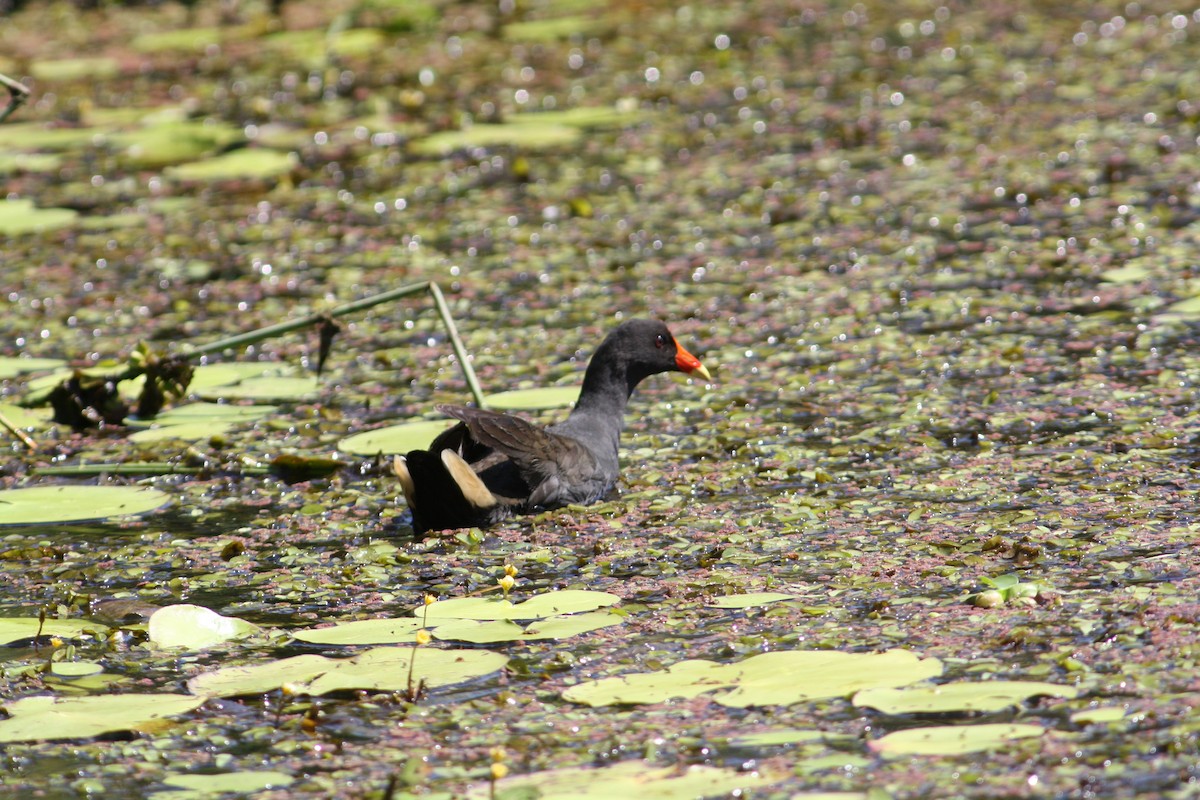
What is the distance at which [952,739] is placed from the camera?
9.38 feet

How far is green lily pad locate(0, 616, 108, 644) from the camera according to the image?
3.69m

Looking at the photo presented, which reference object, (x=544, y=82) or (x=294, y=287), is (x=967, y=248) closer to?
(x=294, y=287)

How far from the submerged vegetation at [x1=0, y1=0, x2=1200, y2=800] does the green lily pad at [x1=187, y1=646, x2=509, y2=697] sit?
1 centimetres

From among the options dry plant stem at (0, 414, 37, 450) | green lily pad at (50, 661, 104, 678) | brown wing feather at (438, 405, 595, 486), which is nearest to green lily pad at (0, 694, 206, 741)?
green lily pad at (50, 661, 104, 678)

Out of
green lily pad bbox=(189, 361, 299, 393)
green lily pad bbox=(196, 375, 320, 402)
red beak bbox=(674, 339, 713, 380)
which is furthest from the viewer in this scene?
green lily pad bbox=(189, 361, 299, 393)

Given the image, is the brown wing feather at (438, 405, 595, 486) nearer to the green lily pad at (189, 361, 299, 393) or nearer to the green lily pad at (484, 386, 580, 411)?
the green lily pad at (484, 386, 580, 411)

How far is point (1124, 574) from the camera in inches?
144

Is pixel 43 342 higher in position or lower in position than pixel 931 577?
higher

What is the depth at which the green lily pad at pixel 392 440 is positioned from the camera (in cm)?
495

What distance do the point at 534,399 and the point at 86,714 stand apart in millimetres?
2261

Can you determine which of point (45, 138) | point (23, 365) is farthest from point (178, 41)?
point (23, 365)

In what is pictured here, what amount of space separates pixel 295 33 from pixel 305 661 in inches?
334

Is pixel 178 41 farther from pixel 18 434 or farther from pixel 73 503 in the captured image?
pixel 73 503

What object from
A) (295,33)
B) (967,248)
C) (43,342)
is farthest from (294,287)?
(295,33)
